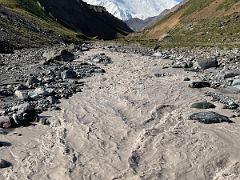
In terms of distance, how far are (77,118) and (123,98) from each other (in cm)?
517

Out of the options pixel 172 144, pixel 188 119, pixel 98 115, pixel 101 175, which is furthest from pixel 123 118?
pixel 101 175

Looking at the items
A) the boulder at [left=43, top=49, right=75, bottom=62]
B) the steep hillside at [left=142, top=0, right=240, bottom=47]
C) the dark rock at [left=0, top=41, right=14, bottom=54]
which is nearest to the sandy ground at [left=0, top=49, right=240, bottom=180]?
the boulder at [left=43, top=49, right=75, bottom=62]

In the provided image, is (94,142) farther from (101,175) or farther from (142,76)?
(142,76)

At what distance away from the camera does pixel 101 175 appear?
1953cm

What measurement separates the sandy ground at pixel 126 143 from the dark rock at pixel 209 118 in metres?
0.42

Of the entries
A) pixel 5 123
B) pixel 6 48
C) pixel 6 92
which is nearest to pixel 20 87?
pixel 6 92

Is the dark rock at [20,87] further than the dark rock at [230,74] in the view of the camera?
No

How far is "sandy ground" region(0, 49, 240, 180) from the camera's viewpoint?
19797 mm

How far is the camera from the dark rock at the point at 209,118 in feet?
82.7

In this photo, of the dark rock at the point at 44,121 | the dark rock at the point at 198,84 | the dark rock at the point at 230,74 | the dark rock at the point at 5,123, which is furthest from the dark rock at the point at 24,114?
the dark rock at the point at 230,74

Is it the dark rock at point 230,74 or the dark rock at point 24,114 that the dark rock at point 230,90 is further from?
the dark rock at point 24,114

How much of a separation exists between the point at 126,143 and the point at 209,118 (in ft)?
16.2

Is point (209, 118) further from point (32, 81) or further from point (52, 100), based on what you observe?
point (32, 81)

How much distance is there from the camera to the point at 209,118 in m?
25.4
